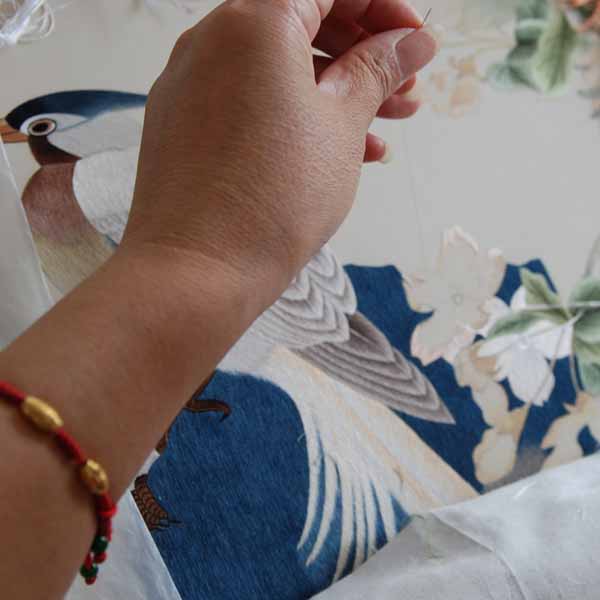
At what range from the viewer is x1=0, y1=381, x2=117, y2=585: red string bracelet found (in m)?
0.28

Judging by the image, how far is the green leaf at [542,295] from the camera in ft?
2.28

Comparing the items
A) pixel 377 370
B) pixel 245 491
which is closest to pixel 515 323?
pixel 377 370

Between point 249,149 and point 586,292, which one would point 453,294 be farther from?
point 249,149

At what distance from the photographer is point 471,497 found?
63 cm

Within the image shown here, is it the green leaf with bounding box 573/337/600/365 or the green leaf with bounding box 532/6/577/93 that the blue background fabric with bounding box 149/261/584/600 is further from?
the green leaf with bounding box 532/6/577/93

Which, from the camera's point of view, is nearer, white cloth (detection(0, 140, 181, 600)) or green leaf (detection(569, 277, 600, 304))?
white cloth (detection(0, 140, 181, 600))

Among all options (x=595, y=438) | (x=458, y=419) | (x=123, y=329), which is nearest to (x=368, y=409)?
(x=458, y=419)

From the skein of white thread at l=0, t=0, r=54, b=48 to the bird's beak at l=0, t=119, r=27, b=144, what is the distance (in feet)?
0.26

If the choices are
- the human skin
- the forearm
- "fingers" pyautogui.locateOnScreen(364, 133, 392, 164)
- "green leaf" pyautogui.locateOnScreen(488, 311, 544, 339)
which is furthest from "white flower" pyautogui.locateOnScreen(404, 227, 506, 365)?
the forearm

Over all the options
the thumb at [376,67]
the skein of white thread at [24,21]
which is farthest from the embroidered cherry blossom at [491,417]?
the skein of white thread at [24,21]

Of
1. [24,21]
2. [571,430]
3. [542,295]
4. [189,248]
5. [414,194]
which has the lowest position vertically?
[571,430]

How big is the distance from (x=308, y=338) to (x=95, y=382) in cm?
34

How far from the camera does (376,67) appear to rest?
18.5 inches

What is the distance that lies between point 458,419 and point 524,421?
0.06 metres
